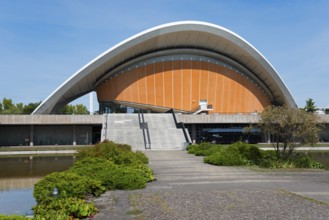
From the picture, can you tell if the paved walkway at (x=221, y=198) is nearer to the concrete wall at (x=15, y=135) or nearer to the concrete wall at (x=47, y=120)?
the concrete wall at (x=47, y=120)

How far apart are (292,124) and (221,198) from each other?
925 centimetres

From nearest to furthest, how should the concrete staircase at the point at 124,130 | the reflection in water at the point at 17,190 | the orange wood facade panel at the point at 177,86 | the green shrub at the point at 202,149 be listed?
the reflection in water at the point at 17,190, the green shrub at the point at 202,149, the concrete staircase at the point at 124,130, the orange wood facade panel at the point at 177,86

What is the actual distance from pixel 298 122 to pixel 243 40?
3414 centimetres

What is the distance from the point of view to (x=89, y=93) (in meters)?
58.1

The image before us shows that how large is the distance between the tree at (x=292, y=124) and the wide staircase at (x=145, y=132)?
547 inches

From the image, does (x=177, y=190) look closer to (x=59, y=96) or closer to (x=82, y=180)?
(x=82, y=180)

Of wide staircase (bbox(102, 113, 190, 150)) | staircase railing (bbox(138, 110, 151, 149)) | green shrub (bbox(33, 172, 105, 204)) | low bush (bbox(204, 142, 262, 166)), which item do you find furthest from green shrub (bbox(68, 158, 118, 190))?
staircase railing (bbox(138, 110, 151, 149))

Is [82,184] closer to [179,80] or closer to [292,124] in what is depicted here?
[292,124]

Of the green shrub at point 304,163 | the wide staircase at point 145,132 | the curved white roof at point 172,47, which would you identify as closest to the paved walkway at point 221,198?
the green shrub at point 304,163

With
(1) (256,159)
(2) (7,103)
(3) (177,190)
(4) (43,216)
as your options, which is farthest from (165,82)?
(2) (7,103)

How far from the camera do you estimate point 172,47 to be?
52562 millimetres

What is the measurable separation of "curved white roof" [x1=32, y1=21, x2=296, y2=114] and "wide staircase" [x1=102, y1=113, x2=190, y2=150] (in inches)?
344

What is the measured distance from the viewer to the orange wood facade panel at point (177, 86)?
2015 inches

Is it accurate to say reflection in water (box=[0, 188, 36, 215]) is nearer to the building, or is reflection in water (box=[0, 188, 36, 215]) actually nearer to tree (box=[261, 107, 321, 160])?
tree (box=[261, 107, 321, 160])
